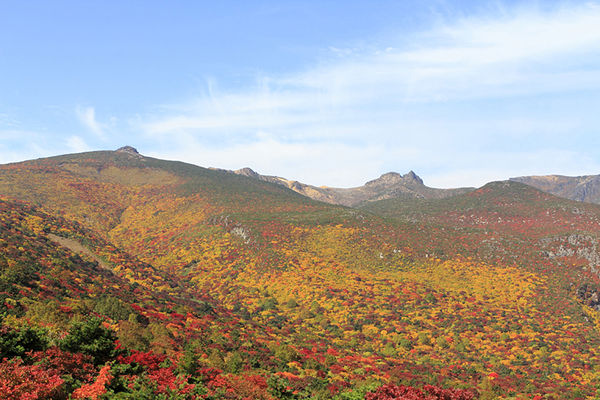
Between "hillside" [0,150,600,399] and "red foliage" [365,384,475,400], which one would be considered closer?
"red foliage" [365,384,475,400]

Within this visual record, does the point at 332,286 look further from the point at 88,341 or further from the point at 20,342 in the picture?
the point at 20,342

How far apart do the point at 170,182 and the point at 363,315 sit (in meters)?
107

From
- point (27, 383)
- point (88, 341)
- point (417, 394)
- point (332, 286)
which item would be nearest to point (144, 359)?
point (88, 341)

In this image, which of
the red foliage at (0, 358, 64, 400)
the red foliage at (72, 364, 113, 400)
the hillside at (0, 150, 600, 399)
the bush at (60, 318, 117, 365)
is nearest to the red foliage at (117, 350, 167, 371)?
the hillside at (0, 150, 600, 399)

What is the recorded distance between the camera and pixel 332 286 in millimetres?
68625

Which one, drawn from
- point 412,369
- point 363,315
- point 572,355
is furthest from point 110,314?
point 572,355

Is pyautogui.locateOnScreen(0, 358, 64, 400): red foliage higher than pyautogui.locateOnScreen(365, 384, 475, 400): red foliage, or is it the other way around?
pyautogui.locateOnScreen(0, 358, 64, 400): red foliage

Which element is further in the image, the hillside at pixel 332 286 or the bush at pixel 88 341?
the hillside at pixel 332 286

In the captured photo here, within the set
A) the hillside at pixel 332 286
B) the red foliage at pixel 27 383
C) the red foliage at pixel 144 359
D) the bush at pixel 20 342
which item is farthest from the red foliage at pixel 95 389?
the bush at pixel 20 342

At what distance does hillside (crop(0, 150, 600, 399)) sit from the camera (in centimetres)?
3584

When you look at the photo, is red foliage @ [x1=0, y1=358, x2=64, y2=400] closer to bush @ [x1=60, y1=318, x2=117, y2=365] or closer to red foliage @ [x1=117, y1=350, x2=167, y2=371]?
bush @ [x1=60, y1=318, x2=117, y2=365]

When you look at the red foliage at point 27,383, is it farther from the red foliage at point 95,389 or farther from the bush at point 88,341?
the bush at point 88,341

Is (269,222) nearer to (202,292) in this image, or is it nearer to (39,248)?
(202,292)

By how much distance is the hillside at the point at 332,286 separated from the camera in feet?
118
